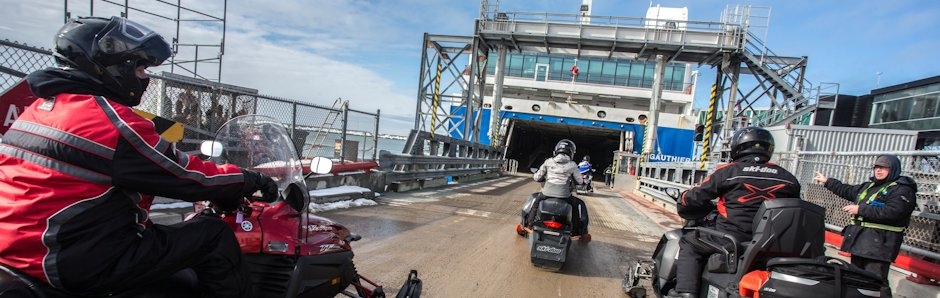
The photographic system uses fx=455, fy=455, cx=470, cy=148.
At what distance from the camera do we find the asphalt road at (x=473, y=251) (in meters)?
4.36

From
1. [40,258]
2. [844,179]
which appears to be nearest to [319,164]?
[40,258]

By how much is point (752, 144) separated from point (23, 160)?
156 inches

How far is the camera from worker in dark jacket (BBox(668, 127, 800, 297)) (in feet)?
10.3

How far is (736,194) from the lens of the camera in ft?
10.5

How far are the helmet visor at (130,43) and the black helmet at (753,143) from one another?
3630mm

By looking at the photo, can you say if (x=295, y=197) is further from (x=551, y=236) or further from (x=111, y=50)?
(x=551, y=236)

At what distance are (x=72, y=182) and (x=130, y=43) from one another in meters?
0.56

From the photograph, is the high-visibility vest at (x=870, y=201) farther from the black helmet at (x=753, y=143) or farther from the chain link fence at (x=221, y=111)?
the chain link fence at (x=221, y=111)

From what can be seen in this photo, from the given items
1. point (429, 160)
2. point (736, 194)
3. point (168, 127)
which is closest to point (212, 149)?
point (168, 127)

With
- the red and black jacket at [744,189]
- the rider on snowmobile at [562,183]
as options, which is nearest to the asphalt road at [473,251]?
the rider on snowmobile at [562,183]

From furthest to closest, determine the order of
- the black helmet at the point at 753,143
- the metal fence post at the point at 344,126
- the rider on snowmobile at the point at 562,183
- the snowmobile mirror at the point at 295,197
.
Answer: the metal fence post at the point at 344,126 → the rider on snowmobile at the point at 562,183 → the black helmet at the point at 753,143 → the snowmobile mirror at the point at 295,197

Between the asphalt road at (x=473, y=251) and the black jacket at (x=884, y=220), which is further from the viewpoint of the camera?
the asphalt road at (x=473, y=251)

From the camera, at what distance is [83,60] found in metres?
1.62

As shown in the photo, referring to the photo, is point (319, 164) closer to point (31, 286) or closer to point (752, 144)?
point (31, 286)
